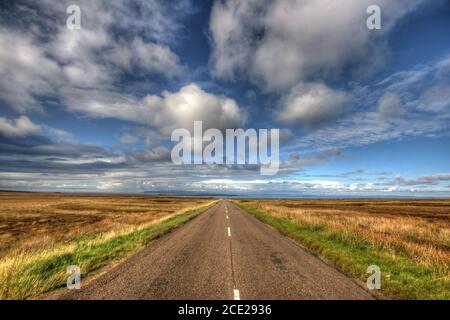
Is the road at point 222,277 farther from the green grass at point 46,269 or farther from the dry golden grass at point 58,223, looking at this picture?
the dry golden grass at point 58,223

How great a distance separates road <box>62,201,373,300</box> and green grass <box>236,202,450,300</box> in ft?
2.36

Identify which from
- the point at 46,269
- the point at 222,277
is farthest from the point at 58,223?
the point at 222,277

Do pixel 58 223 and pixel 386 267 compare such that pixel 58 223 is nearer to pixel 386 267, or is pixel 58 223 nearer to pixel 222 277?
pixel 222 277

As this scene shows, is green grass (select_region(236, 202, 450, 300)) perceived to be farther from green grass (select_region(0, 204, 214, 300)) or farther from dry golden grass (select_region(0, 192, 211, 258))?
dry golden grass (select_region(0, 192, 211, 258))

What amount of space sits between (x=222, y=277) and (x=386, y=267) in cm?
564

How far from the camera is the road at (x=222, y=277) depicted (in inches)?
237

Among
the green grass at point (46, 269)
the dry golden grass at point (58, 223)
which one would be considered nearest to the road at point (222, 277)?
the green grass at point (46, 269)

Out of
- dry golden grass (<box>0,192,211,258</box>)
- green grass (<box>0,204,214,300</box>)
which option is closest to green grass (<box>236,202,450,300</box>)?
green grass (<box>0,204,214,300</box>)

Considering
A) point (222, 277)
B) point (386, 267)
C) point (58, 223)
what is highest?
point (222, 277)

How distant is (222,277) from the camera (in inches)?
286

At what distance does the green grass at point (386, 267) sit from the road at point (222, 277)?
0.72 m

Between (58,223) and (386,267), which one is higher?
(386,267)

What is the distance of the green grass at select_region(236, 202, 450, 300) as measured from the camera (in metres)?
6.58
